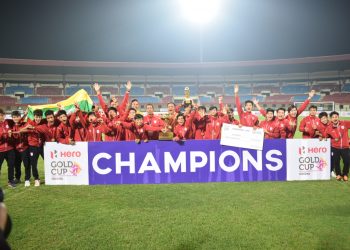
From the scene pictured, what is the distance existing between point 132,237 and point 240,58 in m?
56.8

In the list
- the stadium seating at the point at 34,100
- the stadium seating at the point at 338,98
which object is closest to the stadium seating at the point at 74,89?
the stadium seating at the point at 34,100

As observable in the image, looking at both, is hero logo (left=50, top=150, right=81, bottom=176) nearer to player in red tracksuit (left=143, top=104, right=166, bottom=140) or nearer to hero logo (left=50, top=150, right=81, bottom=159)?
hero logo (left=50, top=150, right=81, bottom=159)

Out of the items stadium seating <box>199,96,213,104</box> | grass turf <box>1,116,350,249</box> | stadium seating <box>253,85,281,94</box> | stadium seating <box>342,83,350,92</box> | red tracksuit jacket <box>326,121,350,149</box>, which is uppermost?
stadium seating <box>253,85,281,94</box>

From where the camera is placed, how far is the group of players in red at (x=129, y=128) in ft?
22.2

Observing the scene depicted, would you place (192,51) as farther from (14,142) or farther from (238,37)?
(14,142)

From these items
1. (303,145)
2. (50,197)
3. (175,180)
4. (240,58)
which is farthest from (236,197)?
(240,58)

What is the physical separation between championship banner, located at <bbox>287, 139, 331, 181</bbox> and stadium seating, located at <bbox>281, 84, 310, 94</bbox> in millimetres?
43616

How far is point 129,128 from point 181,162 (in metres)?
1.70

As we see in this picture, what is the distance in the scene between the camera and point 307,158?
665 centimetres

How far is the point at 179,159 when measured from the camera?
6559mm

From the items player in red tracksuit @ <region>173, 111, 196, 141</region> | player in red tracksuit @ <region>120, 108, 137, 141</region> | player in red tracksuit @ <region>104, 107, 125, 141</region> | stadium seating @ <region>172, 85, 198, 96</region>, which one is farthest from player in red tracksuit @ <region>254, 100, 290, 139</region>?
stadium seating @ <region>172, 85, 198, 96</region>

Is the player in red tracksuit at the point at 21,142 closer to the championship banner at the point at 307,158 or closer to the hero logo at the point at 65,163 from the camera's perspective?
the hero logo at the point at 65,163

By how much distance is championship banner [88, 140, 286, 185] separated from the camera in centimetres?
651

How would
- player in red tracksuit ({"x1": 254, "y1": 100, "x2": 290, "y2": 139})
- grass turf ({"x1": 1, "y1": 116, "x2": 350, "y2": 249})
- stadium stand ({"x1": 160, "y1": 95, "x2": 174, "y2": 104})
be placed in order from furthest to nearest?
stadium stand ({"x1": 160, "y1": 95, "x2": 174, "y2": 104}) → player in red tracksuit ({"x1": 254, "y1": 100, "x2": 290, "y2": 139}) → grass turf ({"x1": 1, "y1": 116, "x2": 350, "y2": 249})
